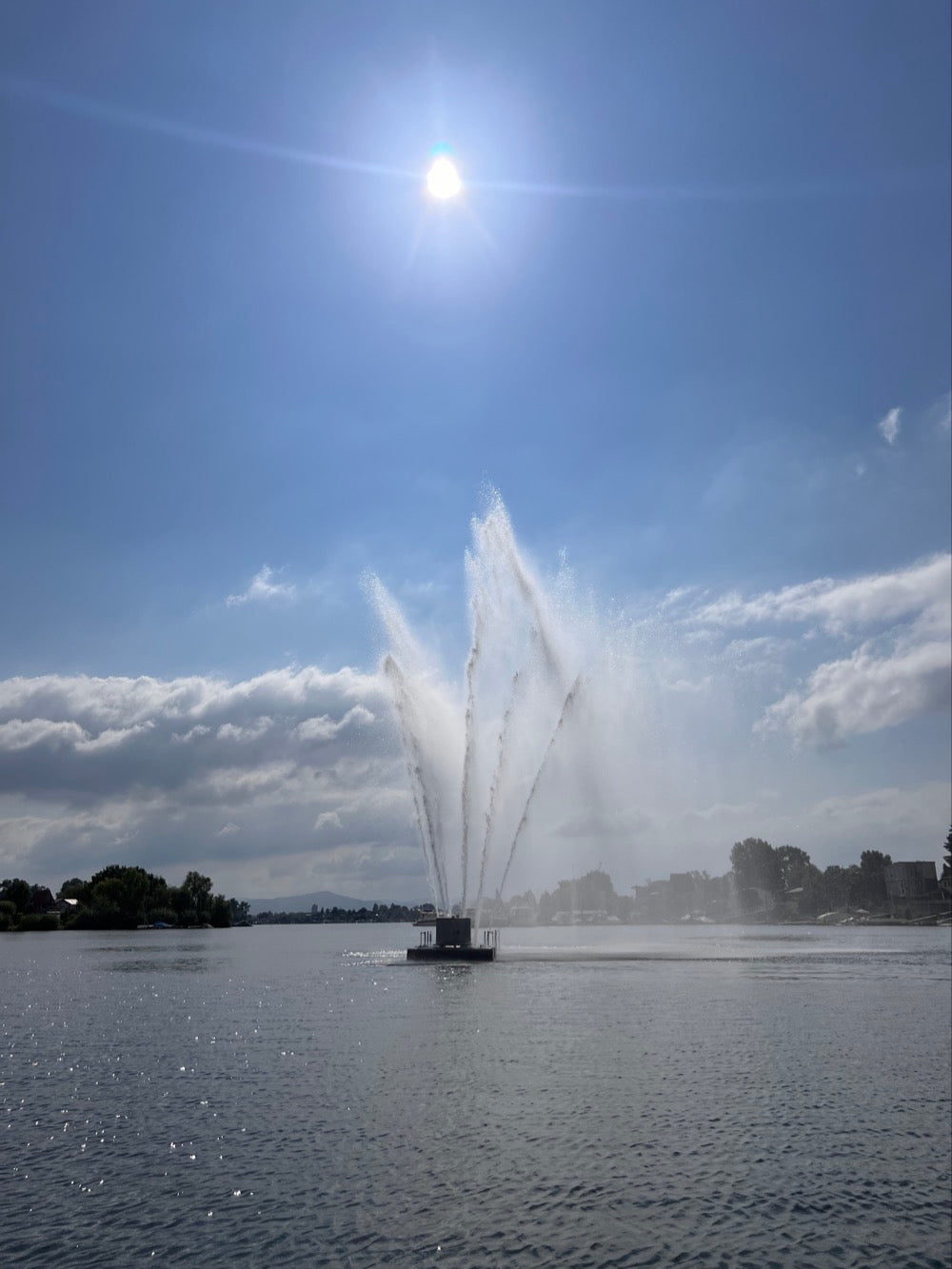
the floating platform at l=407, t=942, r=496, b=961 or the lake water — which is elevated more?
the lake water

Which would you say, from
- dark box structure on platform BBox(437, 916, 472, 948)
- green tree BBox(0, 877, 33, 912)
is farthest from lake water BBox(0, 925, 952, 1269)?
green tree BBox(0, 877, 33, 912)

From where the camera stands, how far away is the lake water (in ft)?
59.7

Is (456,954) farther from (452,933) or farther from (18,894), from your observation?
(18,894)

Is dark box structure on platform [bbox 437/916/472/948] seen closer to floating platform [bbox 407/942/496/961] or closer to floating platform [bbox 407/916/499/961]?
floating platform [bbox 407/916/499/961]

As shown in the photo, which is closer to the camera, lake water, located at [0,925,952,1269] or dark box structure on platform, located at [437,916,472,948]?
lake water, located at [0,925,952,1269]

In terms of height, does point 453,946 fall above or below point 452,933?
below

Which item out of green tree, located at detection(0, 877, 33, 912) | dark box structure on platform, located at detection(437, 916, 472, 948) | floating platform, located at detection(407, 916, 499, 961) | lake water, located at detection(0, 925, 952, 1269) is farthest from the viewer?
green tree, located at detection(0, 877, 33, 912)

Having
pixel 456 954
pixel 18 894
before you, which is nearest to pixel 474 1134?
pixel 456 954

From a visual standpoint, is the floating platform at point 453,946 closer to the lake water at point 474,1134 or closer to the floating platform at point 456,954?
the floating platform at point 456,954

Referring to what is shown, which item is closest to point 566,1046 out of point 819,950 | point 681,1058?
point 681,1058

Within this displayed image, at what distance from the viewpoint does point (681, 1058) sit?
36.5m

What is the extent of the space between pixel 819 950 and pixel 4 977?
9839 cm

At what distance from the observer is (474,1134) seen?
25.1m

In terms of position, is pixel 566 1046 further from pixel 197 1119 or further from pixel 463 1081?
pixel 197 1119
